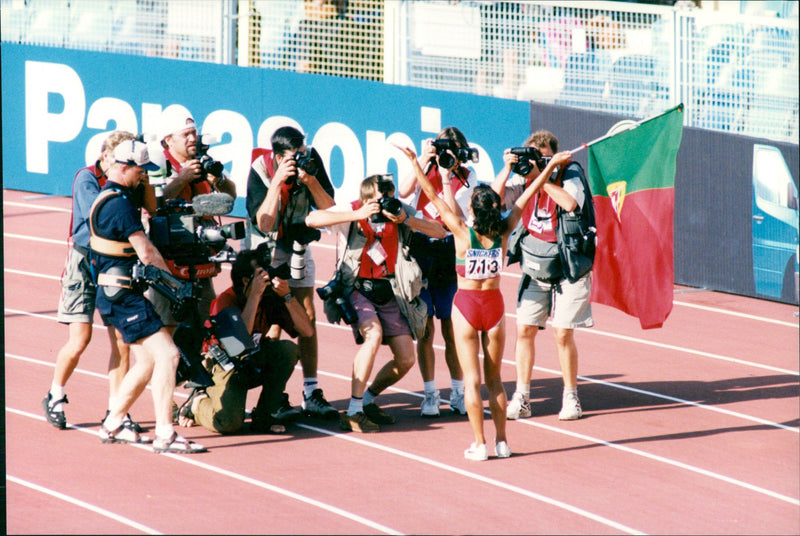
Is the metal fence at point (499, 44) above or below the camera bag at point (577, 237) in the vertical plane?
above

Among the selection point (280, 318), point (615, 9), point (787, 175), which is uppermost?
point (615, 9)

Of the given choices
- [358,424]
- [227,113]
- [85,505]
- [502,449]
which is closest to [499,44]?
[227,113]

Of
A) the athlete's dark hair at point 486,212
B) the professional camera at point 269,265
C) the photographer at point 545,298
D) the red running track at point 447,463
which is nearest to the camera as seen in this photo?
the red running track at point 447,463

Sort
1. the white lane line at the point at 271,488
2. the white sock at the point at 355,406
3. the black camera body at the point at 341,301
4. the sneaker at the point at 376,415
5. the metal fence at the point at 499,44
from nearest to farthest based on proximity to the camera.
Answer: the white lane line at the point at 271,488
the black camera body at the point at 341,301
the white sock at the point at 355,406
the sneaker at the point at 376,415
the metal fence at the point at 499,44

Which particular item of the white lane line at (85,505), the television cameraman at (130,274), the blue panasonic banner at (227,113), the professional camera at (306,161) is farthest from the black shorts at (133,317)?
the blue panasonic banner at (227,113)

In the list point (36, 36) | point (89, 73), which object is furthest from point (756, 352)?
point (36, 36)

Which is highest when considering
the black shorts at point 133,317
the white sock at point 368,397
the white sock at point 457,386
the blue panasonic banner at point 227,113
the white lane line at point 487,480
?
the blue panasonic banner at point 227,113

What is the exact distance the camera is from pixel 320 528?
250 inches

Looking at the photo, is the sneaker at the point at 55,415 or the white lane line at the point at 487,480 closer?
the white lane line at the point at 487,480

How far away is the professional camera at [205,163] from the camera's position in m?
8.07

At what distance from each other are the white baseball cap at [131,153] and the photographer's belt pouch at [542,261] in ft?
9.87

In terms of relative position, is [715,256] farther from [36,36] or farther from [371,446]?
[36,36]

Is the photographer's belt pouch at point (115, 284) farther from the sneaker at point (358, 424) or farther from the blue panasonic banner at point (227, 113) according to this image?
the blue panasonic banner at point (227, 113)

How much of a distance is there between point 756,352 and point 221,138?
8.28 meters
